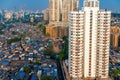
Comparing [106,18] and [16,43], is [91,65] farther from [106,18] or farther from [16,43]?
[16,43]

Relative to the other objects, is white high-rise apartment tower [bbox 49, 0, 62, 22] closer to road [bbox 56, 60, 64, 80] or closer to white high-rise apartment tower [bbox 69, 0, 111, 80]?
road [bbox 56, 60, 64, 80]

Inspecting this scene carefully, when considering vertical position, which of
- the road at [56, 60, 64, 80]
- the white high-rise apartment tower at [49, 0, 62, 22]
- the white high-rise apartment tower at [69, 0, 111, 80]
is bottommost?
the road at [56, 60, 64, 80]

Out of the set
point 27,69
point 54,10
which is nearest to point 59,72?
point 27,69

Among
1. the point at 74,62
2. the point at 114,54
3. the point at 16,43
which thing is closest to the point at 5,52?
the point at 16,43

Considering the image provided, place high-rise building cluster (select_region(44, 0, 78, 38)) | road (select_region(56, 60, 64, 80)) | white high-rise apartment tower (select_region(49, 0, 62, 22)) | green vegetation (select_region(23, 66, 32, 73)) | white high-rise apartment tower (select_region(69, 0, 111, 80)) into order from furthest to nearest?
1. white high-rise apartment tower (select_region(49, 0, 62, 22))
2. high-rise building cluster (select_region(44, 0, 78, 38))
3. green vegetation (select_region(23, 66, 32, 73))
4. road (select_region(56, 60, 64, 80))
5. white high-rise apartment tower (select_region(69, 0, 111, 80))

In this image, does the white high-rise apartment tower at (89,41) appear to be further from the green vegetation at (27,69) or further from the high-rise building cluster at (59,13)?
the high-rise building cluster at (59,13)

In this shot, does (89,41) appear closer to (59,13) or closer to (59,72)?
(59,72)

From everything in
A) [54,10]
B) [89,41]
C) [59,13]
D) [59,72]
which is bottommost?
[59,72]

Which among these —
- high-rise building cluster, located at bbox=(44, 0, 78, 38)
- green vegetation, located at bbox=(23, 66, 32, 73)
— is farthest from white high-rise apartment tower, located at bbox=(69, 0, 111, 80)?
high-rise building cluster, located at bbox=(44, 0, 78, 38)

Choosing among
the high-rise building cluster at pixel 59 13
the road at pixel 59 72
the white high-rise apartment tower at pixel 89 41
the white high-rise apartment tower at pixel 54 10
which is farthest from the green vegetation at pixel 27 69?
the white high-rise apartment tower at pixel 54 10
